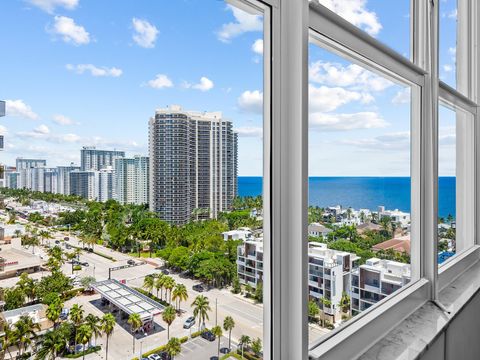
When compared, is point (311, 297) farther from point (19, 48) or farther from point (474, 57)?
point (474, 57)

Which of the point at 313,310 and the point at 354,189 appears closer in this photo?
the point at 313,310

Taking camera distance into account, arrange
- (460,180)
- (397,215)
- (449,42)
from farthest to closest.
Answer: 1. (460,180)
2. (449,42)
3. (397,215)

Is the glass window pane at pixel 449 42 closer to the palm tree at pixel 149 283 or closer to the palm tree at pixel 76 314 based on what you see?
the palm tree at pixel 149 283

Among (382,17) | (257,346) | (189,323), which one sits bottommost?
(257,346)

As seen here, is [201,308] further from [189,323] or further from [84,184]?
[84,184]

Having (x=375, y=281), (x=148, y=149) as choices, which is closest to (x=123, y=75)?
(x=148, y=149)

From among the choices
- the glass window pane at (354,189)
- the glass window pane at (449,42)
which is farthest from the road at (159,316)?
the glass window pane at (449,42)

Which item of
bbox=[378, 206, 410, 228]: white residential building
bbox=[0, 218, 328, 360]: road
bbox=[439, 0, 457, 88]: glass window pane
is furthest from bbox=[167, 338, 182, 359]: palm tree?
bbox=[439, 0, 457, 88]: glass window pane
